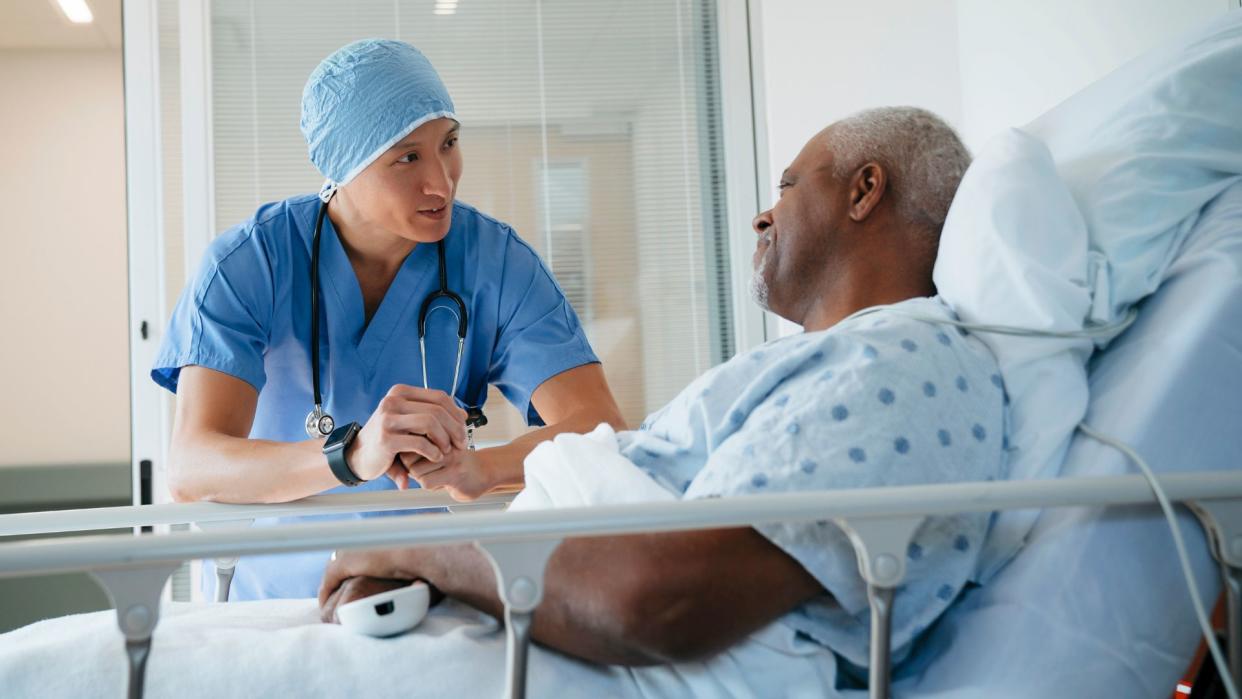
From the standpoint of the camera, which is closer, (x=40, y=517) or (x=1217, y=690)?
(x=1217, y=690)

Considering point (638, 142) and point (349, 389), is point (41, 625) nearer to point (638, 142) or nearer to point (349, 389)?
point (349, 389)

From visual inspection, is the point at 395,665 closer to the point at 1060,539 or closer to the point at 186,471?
the point at 1060,539

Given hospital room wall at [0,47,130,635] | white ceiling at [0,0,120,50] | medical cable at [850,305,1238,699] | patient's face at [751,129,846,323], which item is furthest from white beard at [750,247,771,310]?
white ceiling at [0,0,120,50]

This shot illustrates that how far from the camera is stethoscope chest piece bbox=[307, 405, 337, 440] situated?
1599 mm

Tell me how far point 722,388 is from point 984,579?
12.1 inches

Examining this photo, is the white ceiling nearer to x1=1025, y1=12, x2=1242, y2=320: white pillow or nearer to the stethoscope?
the stethoscope

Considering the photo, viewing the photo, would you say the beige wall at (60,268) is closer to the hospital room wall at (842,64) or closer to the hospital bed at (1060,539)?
the hospital room wall at (842,64)

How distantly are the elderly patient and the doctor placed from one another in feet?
1.53

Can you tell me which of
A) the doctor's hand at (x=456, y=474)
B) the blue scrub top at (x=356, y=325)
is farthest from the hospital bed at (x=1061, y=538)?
the blue scrub top at (x=356, y=325)

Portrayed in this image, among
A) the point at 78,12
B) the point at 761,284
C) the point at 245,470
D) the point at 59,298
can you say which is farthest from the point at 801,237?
the point at 78,12

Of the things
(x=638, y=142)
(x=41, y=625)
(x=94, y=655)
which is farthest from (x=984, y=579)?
(x=638, y=142)

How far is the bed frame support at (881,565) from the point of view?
84 cm

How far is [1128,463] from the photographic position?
97 centimetres

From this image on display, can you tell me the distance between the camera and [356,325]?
176cm
